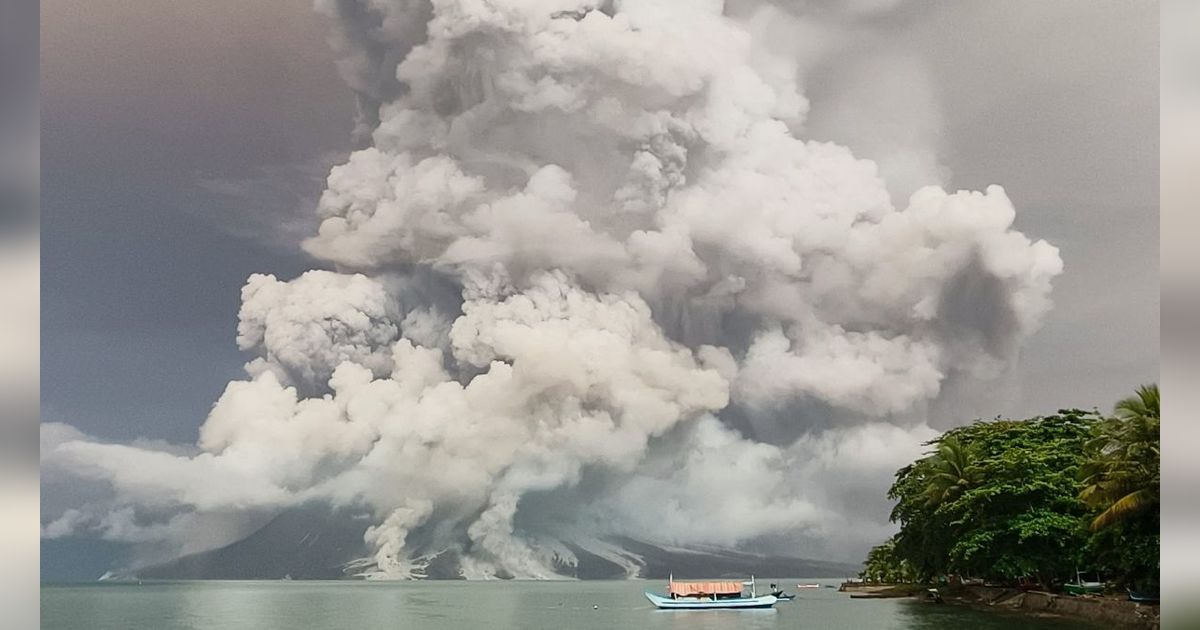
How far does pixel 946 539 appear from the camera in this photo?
1365 cm

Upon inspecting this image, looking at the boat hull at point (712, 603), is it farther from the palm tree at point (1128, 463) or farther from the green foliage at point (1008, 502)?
the palm tree at point (1128, 463)

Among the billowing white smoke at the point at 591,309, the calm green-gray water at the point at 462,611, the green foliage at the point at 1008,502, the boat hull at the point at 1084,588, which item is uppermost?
the billowing white smoke at the point at 591,309

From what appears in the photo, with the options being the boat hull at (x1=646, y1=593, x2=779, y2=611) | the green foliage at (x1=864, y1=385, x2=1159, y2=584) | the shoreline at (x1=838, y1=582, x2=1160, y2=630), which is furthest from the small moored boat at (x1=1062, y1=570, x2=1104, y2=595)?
the boat hull at (x1=646, y1=593, x2=779, y2=611)

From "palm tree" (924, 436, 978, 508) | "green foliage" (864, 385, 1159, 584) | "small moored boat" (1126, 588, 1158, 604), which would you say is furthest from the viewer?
"palm tree" (924, 436, 978, 508)

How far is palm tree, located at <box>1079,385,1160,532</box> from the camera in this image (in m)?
10.5

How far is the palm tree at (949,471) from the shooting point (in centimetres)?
1316

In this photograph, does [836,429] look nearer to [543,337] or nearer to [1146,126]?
[543,337]

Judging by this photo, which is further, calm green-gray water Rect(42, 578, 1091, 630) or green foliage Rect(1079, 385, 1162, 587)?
calm green-gray water Rect(42, 578, 1091, 630)

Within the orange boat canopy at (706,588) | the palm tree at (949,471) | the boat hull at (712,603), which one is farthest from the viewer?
the boat hull at (712,603)

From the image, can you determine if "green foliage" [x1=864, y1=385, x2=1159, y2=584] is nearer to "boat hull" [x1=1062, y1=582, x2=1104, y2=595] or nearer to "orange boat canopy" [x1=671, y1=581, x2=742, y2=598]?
"boat hull" [x1=1062, y1=582, x2=1104, y2=595]

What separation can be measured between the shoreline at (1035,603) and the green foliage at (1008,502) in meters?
0.24

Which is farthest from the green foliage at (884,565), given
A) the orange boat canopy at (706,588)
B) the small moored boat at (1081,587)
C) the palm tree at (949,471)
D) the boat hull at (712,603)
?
the small moored boat at (1081,587)

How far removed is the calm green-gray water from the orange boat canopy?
30cm

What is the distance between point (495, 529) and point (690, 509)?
2.25 meters
